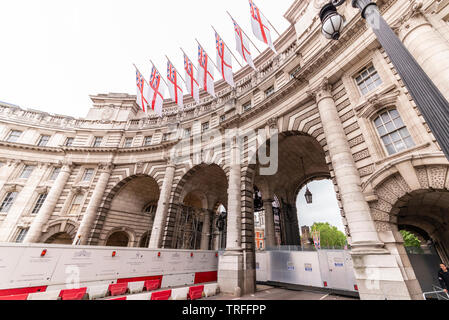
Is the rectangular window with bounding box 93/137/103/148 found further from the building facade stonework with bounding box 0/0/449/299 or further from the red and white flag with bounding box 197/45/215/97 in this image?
the red and white flag with bounding box 197/45/215/97

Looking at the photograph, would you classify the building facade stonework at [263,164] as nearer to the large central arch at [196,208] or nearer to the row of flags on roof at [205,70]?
the large central arch at [196,208]

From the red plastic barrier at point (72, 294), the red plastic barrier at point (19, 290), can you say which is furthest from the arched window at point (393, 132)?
the red plastic barrier at point (19, 290)

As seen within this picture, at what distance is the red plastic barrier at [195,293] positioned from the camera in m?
9.57

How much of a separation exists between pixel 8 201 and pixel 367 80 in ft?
109

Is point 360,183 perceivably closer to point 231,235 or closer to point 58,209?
point 231,235

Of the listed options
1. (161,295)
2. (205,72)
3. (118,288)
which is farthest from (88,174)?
(161,295)

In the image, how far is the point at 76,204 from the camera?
775 inches

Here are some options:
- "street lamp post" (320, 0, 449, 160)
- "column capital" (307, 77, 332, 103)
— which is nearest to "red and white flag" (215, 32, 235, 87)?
"column capital" (307, 77, 332, 103)

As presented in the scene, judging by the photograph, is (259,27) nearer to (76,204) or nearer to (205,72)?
(205,72)

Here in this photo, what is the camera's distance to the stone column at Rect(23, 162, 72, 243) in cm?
1720

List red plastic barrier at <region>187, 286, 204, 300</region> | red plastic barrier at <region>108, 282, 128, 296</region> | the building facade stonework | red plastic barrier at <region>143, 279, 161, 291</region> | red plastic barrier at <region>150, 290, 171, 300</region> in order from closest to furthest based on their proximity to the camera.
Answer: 1. the building facade stonework
2. red plastic barrier at <region>150, 290, 171, 300</region>
3. red plastic barrier at <region>108, 282, 128, 296</region>
4. red plastic barrier at <region>187, 286, 204, 300</region>
5. red plastic barrier at <region>143, 279, 161, 291</region>

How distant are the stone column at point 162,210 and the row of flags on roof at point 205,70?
679 cm

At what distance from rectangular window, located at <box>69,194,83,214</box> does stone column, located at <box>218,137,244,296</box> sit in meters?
17.2
